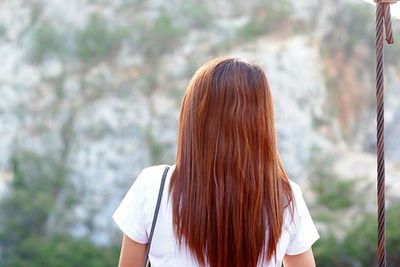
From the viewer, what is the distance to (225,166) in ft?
3.37

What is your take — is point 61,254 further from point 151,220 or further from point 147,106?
point 151,220

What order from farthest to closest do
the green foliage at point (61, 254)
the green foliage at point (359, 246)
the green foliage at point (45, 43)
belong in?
the green foliage at point (45, 43), the green foliage at point (61, 254), the green foliage at point (359, 246)

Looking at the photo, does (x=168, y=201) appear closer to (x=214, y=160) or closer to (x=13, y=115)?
(x=214, y=160)

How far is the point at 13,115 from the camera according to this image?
5398 mm

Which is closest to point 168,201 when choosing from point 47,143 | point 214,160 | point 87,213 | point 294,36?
point 214,160

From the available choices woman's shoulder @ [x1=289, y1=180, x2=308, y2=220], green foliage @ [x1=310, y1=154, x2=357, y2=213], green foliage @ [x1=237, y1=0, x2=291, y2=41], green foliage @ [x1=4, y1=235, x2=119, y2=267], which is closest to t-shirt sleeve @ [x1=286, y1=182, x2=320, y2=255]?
woman's shoulder @ [x1=289, y1=180, x2=308, y2=220]

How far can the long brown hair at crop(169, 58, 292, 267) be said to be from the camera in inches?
40.2

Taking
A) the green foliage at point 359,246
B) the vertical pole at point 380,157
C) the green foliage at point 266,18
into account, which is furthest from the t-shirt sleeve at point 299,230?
the green foliage at point 266,18

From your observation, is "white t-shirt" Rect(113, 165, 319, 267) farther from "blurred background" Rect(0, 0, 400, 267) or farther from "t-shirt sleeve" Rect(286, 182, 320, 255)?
"blurred background" Rect(0, 0, 400, 267)

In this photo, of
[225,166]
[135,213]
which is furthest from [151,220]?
[225,166]

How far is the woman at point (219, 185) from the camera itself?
1021 millimetres

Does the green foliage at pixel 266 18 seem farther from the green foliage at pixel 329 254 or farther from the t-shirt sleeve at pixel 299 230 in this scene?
the t-shirt sleeve at pixel 299 230

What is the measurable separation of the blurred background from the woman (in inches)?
144

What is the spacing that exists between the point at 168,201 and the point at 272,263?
18cm
